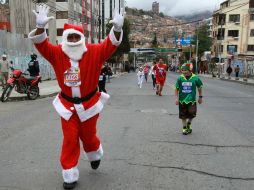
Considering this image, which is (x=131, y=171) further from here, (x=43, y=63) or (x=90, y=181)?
(x=43, y=63)

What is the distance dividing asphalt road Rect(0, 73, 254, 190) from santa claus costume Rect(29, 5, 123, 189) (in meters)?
Answer: 0.47

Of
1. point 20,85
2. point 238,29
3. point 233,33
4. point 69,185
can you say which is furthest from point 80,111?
point 233,33

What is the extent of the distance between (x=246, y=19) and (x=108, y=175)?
2489 inches

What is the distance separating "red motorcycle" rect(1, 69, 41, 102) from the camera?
1317cm

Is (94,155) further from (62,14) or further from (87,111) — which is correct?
(62,14)

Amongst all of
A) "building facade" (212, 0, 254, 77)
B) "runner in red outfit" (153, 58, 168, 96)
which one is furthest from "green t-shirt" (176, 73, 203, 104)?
"building facade" (212, 0, 254, 77)

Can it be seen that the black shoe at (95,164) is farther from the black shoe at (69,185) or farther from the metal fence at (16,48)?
the metal fence at (16,48)

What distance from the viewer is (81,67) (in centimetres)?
435

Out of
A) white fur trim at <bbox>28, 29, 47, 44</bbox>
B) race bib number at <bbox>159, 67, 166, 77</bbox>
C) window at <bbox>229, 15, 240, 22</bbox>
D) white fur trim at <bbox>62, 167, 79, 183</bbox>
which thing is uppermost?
window at <bbox>229, 15, 240, 22</bbox>

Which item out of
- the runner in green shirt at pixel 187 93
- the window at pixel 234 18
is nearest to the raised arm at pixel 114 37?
the runner in green shirt at pixel 187 93

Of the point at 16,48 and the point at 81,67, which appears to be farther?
the point at 16,48

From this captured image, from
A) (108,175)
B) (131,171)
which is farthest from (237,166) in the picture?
(108,175)

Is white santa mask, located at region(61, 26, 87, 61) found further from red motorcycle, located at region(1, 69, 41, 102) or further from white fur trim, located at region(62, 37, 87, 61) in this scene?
red motorcycle, located at region(1, 69, 41, 102)

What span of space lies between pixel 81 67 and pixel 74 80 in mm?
187
